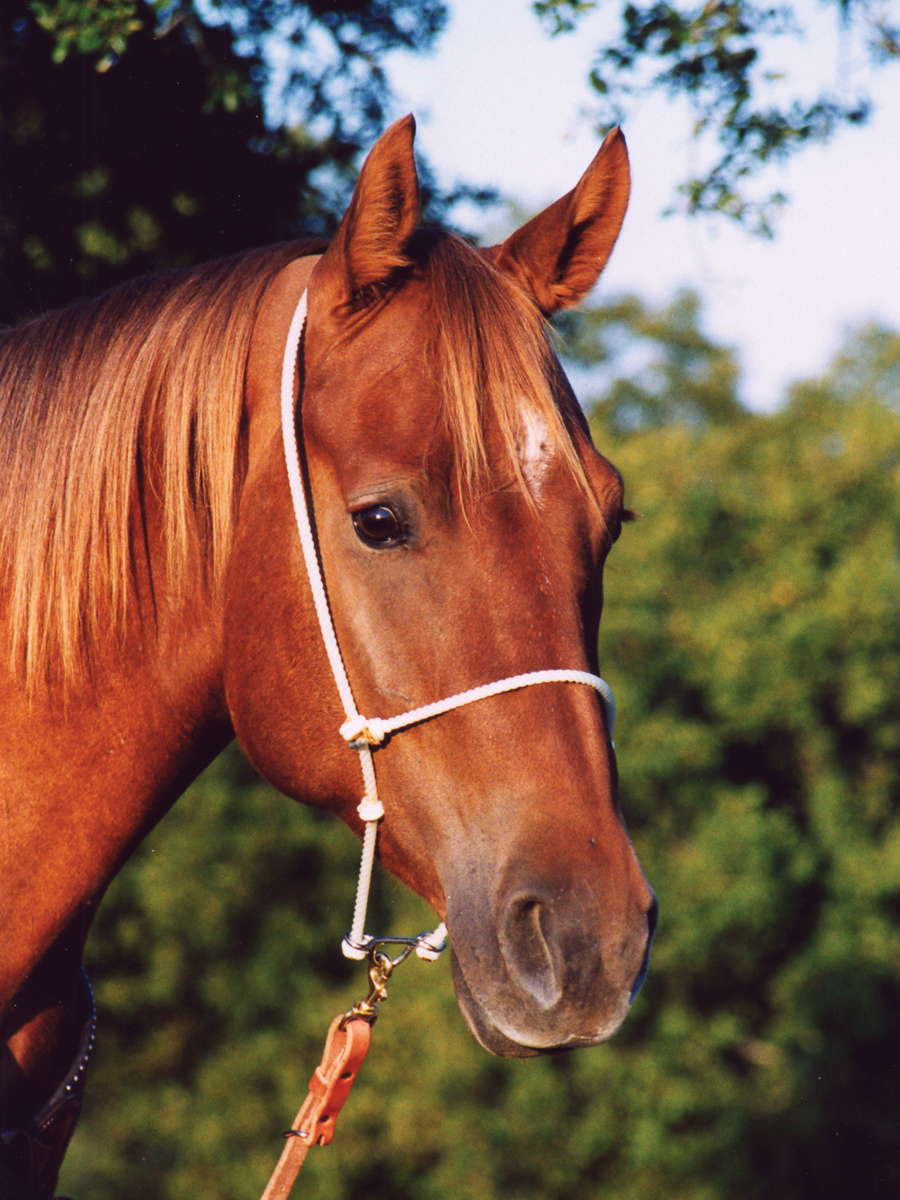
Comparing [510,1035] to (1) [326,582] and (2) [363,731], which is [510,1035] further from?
(1) [326,582]

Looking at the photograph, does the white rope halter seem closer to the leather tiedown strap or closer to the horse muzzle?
the horse muzzle

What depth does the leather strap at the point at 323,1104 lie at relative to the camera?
5.47 feet

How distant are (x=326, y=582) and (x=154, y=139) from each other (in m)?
2.52

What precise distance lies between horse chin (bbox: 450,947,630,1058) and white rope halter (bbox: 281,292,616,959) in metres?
0.10

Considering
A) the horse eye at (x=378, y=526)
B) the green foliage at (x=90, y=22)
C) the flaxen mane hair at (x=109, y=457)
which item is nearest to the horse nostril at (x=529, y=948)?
the horse eye at (x=378, y=526)

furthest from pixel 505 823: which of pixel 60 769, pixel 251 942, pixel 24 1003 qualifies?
pixel 251 942

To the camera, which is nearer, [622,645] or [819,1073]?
[819,1073]

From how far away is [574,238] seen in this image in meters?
2.00

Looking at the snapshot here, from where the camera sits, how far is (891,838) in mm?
10602

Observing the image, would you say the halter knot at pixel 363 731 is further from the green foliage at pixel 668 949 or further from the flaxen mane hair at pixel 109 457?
the green foliage at pixel 668 949

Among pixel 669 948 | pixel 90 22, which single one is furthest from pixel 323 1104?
pixel 669 948

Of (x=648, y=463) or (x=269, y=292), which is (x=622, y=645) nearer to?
(x=648, y=463)

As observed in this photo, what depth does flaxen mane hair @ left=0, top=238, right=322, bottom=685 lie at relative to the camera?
5.78 ft

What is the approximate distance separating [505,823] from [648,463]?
37.8 ft
